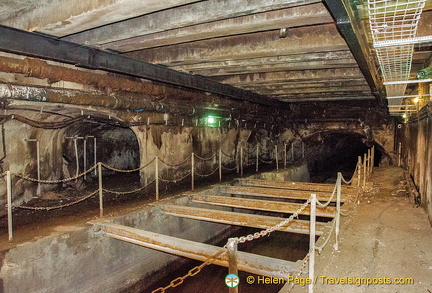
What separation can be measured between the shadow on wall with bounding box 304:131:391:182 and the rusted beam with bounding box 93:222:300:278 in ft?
42.4

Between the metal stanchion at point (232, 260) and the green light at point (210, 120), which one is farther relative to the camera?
the green light at point (210, 120)

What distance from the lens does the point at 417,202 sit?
23.4 ft

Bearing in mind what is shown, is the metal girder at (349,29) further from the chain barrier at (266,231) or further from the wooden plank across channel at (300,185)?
the wooden plank across channel at (300,185)

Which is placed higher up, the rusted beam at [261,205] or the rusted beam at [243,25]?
the rusted beam at [243,25]

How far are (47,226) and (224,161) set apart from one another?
25.5 feet

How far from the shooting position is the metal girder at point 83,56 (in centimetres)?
452

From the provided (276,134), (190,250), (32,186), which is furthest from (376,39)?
(276,134)

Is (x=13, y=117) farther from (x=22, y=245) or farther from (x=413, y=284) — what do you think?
(x=413, y=284)

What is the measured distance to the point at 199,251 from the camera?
4.39 m

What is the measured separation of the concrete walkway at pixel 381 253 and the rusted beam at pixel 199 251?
1.42 ft

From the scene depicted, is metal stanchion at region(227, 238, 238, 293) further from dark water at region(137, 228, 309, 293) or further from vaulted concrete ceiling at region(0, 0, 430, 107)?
dark water at region(137, 228, 309, 293)

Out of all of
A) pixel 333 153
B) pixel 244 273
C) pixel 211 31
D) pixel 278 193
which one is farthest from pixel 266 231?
pixel 333 153

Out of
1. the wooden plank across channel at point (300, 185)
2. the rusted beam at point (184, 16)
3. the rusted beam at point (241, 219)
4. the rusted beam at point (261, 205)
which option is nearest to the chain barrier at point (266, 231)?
the rusted beam at point (241, 219)

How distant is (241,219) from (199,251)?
1.66 m
